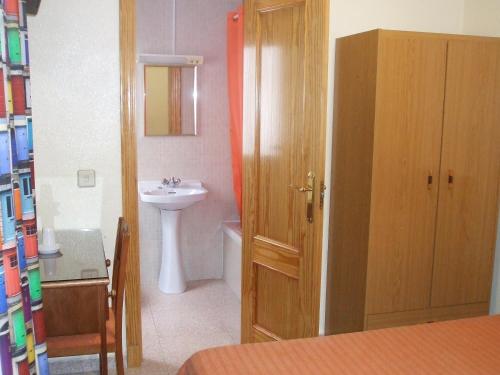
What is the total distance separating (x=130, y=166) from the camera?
282 cm

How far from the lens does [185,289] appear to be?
168 inches

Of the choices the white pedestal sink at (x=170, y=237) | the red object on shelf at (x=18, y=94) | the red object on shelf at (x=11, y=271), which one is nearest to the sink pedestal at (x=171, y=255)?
the white pedestal sink at (x=170, y=237)

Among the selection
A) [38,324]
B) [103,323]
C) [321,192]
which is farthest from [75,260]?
[321,192]

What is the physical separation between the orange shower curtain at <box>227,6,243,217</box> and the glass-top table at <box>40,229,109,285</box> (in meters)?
1.46

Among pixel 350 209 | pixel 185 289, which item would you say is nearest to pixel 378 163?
pixel 350 209

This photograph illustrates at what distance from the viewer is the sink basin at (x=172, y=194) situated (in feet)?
12.7

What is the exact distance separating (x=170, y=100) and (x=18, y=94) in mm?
2975

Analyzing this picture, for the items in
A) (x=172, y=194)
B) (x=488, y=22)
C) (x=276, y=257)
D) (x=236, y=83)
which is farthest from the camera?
(x=172, y=194)

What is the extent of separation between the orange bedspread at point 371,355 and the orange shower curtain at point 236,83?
2.28 meters

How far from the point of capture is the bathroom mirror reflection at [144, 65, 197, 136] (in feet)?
13.8

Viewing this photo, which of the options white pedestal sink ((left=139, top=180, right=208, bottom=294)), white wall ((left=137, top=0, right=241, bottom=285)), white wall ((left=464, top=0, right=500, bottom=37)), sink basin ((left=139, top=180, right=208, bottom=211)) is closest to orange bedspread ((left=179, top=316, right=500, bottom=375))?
white wall ((left=464, top=0, right=500, bottom=37))

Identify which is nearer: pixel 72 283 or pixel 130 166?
pixel 72 283

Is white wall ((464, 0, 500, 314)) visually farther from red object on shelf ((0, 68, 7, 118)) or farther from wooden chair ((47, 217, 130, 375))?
red object on shelf ((0, 68, 7, 118))

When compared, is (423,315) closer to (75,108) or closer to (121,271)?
(121,271)
